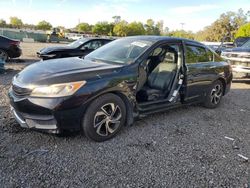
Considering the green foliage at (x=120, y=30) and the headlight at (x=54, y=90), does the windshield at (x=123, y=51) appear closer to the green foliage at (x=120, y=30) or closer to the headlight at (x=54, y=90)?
the headlight at (x=54, y=90)

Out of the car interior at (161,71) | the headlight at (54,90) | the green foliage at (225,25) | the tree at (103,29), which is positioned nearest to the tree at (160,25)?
the tree at (103,29)

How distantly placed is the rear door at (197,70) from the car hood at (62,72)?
1.70m

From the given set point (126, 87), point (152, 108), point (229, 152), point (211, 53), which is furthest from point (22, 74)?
point (211, 53)

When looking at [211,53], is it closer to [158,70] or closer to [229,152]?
[158,70]

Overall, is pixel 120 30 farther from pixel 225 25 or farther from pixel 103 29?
pixel 225 25

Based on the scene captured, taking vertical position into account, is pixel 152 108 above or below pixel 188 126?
above

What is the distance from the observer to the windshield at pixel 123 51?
4.12 metres

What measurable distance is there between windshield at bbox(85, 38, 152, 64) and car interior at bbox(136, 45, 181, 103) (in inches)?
14.2

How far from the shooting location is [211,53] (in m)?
5.61

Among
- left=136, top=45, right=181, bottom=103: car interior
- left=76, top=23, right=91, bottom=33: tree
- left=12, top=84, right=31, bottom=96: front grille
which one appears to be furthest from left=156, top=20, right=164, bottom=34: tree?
left=12, top=84, right=31, bottom=96: front grille

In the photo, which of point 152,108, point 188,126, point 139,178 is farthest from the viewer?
point 188,126

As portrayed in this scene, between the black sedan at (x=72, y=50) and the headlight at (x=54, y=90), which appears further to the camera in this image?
the black sedan at (x=72, y=50)

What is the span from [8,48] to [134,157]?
961 cm

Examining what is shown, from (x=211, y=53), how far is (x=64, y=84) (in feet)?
12.3
